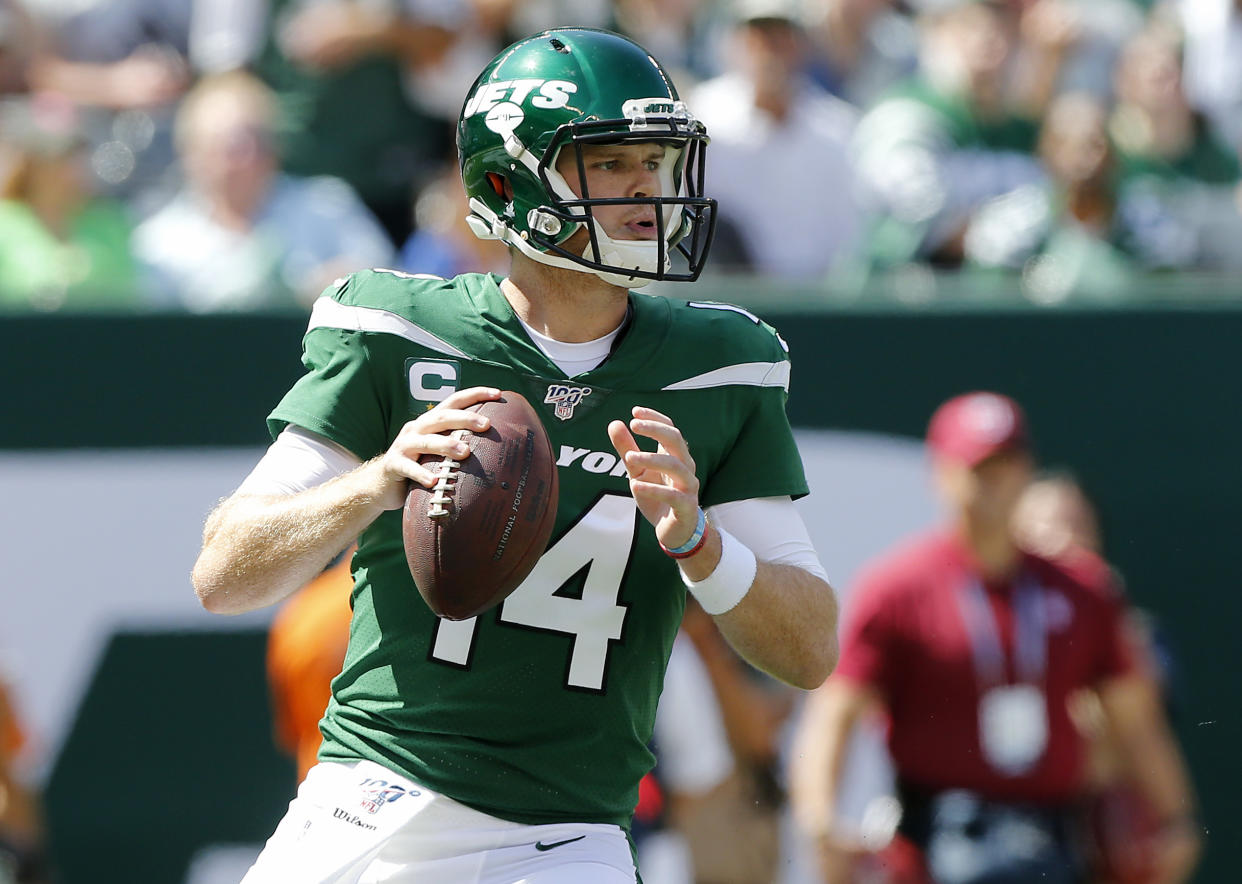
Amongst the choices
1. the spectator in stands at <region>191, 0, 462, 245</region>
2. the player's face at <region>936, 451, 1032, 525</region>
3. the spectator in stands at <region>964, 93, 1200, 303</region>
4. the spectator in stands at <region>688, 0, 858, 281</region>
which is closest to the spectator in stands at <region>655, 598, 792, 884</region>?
the player's face at <region>936, 451, 1032, 525</region>

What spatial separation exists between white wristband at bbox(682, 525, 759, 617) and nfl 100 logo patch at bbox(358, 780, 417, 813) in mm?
592

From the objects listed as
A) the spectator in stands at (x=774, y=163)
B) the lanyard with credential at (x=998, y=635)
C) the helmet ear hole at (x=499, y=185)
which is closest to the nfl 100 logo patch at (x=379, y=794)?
the helmet ear hole at (x=499, y=185)

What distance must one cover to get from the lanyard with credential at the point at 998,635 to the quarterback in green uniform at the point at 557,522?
2759 mm

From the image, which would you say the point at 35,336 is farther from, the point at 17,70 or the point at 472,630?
the point at 472,630

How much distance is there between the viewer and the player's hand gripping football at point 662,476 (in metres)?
2.76

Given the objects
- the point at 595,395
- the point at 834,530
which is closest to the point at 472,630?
the point at 595,395

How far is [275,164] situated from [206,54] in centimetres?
93

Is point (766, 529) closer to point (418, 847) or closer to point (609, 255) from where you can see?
point (609, 255)

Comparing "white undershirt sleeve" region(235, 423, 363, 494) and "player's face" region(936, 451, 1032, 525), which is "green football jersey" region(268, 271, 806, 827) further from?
"player's face" region(936, 451, 1032, 525)

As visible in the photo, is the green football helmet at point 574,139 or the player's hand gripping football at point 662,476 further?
the green football helmet at point 574,139

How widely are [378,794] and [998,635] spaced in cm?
327

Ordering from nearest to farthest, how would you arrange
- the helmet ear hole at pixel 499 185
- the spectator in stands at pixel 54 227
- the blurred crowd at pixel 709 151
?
the helmet ear hole at pixel 499 185
the spectator in stands at pixel 54 227
the blurred crowd at pixel 709 151

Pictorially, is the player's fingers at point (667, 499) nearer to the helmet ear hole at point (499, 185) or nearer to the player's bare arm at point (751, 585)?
the player's bare arm at point (751, 585)

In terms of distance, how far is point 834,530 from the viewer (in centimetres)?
632
